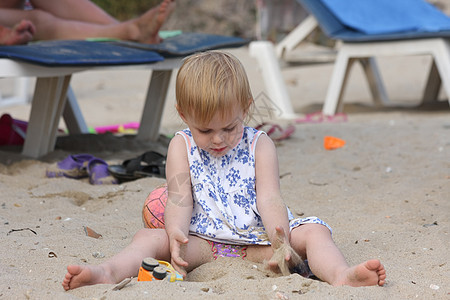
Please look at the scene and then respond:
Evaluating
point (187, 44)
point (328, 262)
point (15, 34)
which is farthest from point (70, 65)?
point (328, 262)

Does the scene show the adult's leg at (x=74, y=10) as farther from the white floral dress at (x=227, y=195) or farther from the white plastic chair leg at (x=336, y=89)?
the white floral dress at (x=227, y=195)

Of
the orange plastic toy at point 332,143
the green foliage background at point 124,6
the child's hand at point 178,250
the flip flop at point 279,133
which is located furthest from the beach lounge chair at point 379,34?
the green foliage background at point 124,6

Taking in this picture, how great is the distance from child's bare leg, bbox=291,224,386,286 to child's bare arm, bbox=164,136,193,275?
36cm

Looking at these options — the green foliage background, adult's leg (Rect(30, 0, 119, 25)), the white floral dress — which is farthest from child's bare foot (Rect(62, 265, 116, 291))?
the green foliage background

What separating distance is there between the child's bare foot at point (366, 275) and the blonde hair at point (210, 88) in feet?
2.00

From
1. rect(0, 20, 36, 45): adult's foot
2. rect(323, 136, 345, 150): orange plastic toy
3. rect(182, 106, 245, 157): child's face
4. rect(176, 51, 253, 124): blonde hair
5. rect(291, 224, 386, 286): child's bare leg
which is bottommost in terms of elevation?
rect(323, 136, 345, 150): orange plastic toy

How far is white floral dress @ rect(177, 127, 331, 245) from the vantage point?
Result: 204cm

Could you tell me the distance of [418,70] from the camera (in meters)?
8.86

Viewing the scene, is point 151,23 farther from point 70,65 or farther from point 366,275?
point 366,275

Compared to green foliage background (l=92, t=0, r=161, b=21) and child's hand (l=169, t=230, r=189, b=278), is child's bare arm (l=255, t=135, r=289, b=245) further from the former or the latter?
green foliage background (l=92, t=0, r=161, b=21)

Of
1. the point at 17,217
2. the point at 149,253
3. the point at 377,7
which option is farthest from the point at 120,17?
the point at 149,253

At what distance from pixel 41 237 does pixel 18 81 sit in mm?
5237

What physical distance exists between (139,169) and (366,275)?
1.83 metres

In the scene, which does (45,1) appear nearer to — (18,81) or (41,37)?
(41,37)
